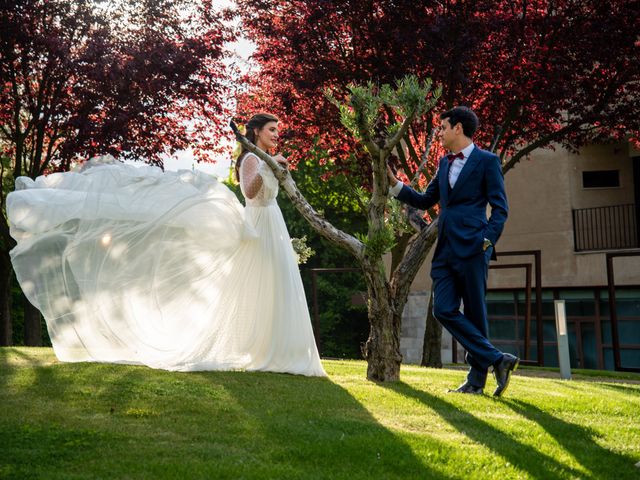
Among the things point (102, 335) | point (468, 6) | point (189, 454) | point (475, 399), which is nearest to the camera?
point (189, 454)

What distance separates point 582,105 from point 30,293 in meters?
9.94

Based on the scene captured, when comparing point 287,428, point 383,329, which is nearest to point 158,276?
point 383,329

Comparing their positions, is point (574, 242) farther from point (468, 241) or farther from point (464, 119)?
point (468, 241)

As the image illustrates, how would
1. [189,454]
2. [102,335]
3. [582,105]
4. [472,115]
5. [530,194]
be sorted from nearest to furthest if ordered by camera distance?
[189,454] < [472,115] < [102,335] < [582,105] < [530,194]

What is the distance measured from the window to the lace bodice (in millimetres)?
20213

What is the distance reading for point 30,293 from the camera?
808cm

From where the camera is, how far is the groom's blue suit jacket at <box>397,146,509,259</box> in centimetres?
689

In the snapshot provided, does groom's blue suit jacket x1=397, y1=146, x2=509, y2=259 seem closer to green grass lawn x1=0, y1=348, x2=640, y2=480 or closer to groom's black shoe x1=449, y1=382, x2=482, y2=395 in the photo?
groom's black shoe x1=449, y1=382, x2=482, y2=395

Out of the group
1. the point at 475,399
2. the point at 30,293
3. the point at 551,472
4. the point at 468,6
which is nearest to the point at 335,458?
the point at 551,472

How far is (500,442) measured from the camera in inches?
204

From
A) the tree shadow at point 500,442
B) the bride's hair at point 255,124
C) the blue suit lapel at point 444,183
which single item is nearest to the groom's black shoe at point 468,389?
the tree shadow at point 500,442

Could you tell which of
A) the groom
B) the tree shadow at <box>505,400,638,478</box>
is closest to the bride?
the groom

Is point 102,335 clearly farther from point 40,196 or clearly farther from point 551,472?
point 551,472

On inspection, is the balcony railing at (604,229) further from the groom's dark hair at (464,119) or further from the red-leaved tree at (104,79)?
the groom's dark hair at (464,119)
